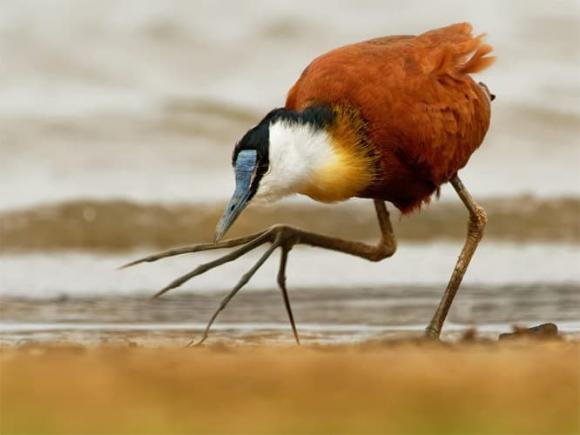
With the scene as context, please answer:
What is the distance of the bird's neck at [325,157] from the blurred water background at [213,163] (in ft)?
5.95

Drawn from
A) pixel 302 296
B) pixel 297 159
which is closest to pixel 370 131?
pixel 297 159

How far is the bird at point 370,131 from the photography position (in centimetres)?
643

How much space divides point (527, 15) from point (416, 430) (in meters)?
13.6

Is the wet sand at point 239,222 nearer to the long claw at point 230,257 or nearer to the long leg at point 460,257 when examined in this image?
the long leg at point 460,257

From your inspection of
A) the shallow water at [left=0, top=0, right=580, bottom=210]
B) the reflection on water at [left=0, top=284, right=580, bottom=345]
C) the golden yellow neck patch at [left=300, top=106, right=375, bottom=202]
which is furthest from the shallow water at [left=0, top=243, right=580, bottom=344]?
the shallow water at [left=0, top=0, right=580, bottom=210]

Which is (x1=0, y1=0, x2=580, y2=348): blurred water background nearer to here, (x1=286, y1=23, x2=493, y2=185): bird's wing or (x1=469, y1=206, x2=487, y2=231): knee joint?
(x1=469, y1=206, x2=487, y2=231): knee joint

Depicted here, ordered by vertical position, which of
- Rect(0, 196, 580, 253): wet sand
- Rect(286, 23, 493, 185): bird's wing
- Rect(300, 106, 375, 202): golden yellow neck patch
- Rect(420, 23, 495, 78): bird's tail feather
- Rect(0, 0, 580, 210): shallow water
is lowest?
Rect(0, 196, 580, 253): wet sand

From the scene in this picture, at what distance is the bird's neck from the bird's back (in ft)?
0.27

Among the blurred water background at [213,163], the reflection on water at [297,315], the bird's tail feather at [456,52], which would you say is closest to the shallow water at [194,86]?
the blurred water background at [213,163]

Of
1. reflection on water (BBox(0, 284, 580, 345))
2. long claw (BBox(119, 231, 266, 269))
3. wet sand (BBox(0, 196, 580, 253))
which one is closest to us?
Answer: long claw (BBox(119, 231, 266, 269))

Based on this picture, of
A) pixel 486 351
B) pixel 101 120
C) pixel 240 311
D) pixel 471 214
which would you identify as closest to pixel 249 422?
pixel 486 351

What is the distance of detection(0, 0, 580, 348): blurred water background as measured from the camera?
9.69 meters

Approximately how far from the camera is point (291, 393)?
14.1ft

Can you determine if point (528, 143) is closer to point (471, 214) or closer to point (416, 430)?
point (471, 214)
